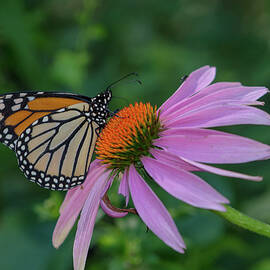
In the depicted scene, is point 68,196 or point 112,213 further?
point 68,196

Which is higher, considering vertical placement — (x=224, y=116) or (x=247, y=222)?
(x=224, y=116)

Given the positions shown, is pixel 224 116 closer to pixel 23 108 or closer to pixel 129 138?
pixel 129 138

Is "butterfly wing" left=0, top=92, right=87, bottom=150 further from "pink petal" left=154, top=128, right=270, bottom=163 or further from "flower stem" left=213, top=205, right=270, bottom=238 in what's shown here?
"flower stem" left=213, top=205, right=270, bottom=238

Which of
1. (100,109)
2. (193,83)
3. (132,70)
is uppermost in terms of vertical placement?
(193,83)

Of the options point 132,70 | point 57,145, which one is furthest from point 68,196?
point 132,70

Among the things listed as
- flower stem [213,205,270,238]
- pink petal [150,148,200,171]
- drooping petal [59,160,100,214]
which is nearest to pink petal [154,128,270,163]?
pink petal [150,148,200,171]

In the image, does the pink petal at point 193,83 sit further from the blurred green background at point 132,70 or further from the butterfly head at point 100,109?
the blurred green background at point 132,70

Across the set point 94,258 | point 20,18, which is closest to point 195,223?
point 94,258

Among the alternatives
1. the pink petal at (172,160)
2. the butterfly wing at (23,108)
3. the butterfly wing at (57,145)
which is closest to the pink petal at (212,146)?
the pink petal at (172,160)

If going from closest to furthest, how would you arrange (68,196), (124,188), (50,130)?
(124,188) → (68,196) → (50,130)
